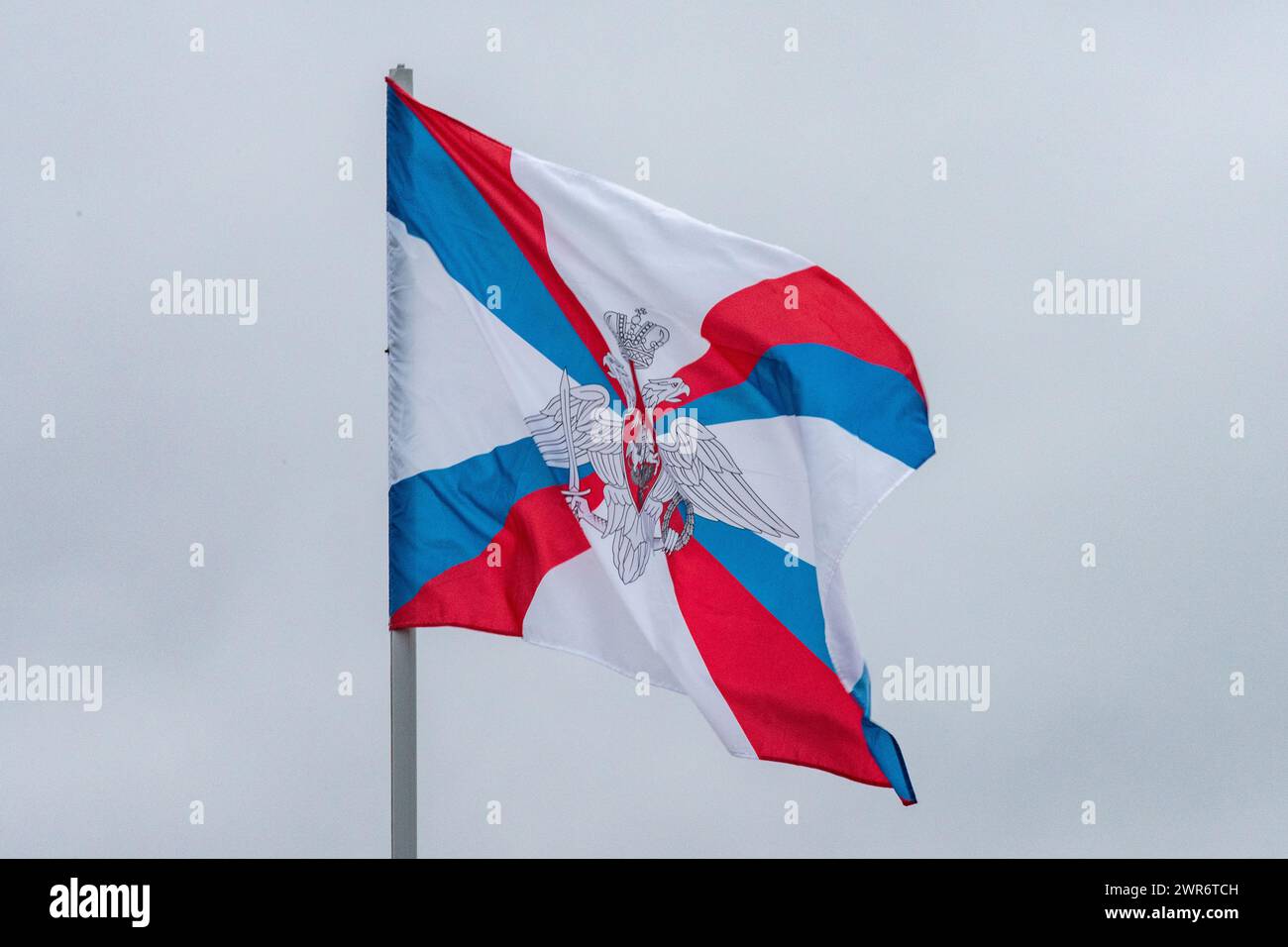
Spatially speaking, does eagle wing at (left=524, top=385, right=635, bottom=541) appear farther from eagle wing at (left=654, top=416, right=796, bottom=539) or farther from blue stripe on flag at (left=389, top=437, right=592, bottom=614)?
eagle wing at (left=654, top=416, right=796, bottom=539)

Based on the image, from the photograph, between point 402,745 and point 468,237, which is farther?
point 468,237

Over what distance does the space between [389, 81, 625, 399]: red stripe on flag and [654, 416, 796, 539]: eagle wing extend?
0.63 m

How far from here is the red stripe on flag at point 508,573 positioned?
14.9m

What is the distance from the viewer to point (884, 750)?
1481 centimetres

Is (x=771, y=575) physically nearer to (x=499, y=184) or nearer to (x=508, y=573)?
(x=508, y=573)

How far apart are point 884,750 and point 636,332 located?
3.97m

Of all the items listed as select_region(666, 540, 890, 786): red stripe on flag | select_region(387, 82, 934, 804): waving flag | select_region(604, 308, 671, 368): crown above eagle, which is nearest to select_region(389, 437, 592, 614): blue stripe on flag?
select_region(387, 82, 934, 804): waving flag

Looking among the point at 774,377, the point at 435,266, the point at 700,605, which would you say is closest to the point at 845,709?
the point at 700,605

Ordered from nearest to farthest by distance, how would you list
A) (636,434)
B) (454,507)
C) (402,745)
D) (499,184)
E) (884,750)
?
1. (402,745)
2. (884,750)
3. (454,507)
4. (636,434)
5. (499,184)

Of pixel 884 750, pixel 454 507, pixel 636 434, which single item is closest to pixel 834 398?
pixel 636 434

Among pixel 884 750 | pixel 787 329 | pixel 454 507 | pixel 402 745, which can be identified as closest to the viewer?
pixel 402 745

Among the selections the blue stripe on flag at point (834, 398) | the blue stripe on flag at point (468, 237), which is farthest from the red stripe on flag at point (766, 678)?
the blue stripe on flag at point (468, 237)

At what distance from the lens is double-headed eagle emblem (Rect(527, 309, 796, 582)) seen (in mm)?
15234
